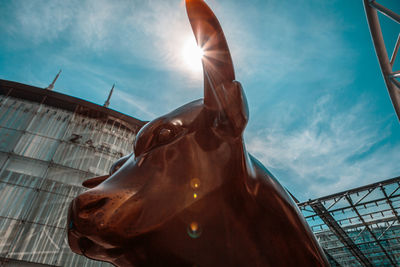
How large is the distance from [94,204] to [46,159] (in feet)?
41.4

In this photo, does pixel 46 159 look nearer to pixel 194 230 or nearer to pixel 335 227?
pixel 194 230

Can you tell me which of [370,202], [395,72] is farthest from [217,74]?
Answer: [370,202]

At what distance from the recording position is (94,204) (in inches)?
27.0

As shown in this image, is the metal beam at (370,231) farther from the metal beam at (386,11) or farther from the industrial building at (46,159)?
the industrial building at (46,159)

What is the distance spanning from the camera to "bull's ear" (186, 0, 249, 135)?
2.67 feet

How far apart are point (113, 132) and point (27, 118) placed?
4385mm

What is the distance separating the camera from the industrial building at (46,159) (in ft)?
30.2

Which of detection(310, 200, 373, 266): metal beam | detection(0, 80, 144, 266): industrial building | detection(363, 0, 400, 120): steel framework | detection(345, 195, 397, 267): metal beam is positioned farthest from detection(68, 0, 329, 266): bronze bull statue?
detection(310, 200, 373, 266): metal beam

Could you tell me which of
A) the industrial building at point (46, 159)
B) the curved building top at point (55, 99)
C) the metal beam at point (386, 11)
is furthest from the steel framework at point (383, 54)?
the curved building top at point (55, 99)

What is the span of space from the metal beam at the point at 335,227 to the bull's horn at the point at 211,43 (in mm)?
11447

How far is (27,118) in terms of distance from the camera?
1213cm

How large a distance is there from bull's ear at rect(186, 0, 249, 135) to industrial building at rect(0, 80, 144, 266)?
34.9 feet

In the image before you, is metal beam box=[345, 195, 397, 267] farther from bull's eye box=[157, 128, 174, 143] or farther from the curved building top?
bull's eye box=[157, 128, 174, 143]

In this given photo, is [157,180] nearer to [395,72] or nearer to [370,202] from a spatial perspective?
[395,72]
